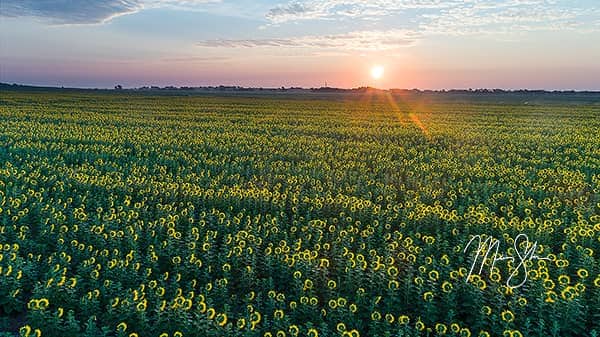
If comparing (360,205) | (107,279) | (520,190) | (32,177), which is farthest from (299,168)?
(107,279)

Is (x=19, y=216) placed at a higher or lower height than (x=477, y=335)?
higher

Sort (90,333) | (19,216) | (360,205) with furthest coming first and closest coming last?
(360,205) → (19,216) → (90,333)

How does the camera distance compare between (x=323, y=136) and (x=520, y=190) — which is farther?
(x=323, y=136)

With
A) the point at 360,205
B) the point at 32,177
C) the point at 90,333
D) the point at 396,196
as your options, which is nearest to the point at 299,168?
the point at 396,196

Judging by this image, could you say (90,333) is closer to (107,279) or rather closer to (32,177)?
(107,279)

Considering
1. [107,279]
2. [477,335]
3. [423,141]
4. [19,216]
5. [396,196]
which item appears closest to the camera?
[477,335]

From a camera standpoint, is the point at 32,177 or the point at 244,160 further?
the point at 244,160

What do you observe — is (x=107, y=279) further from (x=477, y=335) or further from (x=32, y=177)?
(x=32, y=177)
